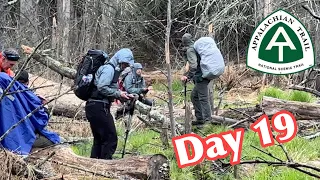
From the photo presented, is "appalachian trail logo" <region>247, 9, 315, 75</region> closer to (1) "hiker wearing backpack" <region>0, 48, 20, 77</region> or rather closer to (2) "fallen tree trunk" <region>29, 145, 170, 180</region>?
(2) "fallen tree trunk" <region>29, 145, 170, 180</region>

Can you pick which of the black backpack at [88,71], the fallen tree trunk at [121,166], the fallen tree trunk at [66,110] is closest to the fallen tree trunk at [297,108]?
the black backpack at [88,71]

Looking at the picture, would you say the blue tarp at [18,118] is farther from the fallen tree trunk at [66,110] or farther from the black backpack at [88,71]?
the fallen tree trunk at [66,110]

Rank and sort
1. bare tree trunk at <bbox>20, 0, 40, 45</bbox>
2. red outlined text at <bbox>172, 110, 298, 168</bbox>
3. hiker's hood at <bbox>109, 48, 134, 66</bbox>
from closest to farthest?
red outlined text at <bbox>172, 110, 298, 168</bbox>, hiker's hood at <bbox>109, 48, 134, 66</bbox>, bare tree trunk at <bbox>20, 0, 40, 45</bbox>

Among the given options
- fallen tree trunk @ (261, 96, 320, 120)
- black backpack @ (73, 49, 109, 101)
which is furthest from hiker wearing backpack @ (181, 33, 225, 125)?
black backpack @ (73, 49, 109, 101)

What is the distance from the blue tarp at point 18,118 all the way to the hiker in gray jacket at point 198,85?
3111 millimetres

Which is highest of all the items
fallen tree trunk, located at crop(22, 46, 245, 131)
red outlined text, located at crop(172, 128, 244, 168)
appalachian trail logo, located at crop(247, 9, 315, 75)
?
appalachian trail logo, located at crop(247, 9, 315, 75)

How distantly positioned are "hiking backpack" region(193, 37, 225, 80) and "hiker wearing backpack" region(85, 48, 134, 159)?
6.25 feet

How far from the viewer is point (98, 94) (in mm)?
6789

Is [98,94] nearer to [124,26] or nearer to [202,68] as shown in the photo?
[202,68]

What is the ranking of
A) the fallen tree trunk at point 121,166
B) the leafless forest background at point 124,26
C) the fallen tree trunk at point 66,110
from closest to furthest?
the fallen tree trunk at point 121,166
the fallen tree trunk at point 66,110
the leafless forest background at point 124,26

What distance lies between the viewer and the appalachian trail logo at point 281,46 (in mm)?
3400

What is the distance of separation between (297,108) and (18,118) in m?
4.46

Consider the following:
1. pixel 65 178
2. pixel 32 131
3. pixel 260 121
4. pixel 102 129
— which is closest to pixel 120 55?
pixel 102 129

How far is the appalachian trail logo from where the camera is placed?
3400 millimetres
